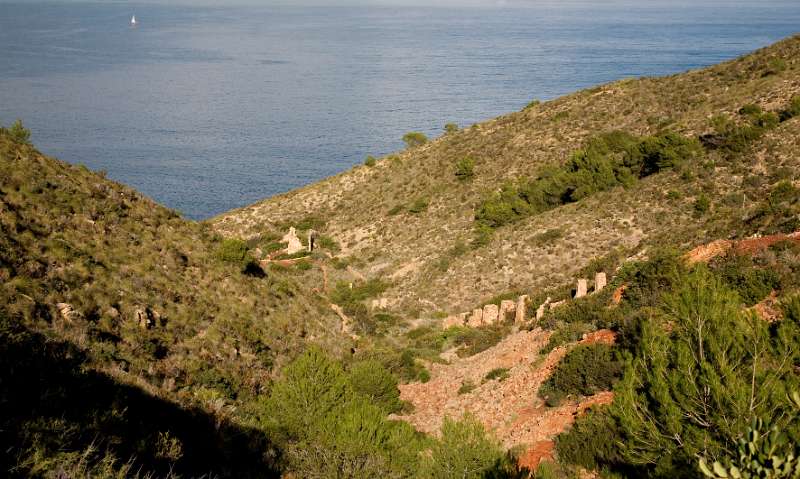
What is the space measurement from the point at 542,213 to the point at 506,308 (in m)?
12.9

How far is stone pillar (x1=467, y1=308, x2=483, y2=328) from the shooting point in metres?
29.1

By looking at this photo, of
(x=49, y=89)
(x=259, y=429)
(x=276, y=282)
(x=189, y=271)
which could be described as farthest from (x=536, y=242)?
(x=49, y=89)

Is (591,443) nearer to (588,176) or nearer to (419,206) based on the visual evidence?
(588,176)

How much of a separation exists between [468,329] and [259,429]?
1525 centimetres

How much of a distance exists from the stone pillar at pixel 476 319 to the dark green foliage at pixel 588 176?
40.2ft

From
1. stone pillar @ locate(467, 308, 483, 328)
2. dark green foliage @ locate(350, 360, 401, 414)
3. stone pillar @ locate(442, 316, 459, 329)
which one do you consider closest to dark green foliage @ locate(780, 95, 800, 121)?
stone pillar @ locate(467, 308, 483, 328)

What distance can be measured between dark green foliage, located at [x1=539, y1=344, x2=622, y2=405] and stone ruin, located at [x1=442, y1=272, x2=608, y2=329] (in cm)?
691

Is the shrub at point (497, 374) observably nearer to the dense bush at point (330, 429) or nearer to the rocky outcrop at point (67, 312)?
the dense bush at point (330, 429)

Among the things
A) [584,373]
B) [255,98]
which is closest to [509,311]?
[584,373]

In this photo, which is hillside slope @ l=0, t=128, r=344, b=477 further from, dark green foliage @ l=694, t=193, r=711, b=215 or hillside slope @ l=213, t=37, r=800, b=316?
dark green foliage @ l=694, t=193, r=711, b=215

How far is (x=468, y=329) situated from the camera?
28141 millimetres

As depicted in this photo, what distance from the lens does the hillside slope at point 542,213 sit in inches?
1308

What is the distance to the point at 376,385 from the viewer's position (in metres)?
19.5

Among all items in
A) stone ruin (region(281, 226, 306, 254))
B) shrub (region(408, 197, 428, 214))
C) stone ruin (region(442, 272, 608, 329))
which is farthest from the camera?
shrub (region(408, 197, 428, 214))
